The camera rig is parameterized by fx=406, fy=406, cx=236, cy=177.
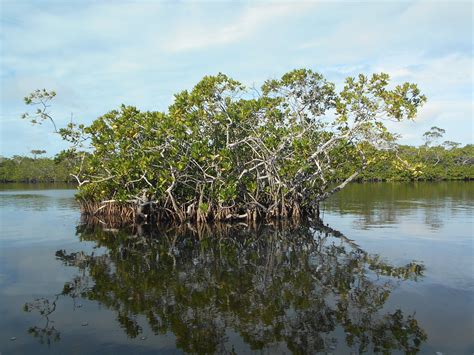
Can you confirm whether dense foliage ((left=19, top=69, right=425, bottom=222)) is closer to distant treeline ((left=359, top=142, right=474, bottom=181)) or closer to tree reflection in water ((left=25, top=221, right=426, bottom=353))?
tree reflection in water ((left=25, top=221, right=426, bottom=353))

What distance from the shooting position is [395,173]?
5606 centimetres

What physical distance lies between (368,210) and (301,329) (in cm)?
1665

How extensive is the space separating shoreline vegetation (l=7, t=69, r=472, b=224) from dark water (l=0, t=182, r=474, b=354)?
123 inches

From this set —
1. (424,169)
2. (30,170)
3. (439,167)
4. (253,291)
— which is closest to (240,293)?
(253,291)

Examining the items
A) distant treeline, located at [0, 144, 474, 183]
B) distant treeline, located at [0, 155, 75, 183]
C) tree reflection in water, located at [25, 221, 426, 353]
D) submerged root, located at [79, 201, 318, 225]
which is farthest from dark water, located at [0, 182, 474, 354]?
distant treeline, located at [0, 155, 75, 183]

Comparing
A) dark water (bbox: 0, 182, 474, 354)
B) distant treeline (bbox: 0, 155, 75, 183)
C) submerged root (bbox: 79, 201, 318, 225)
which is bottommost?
dark water (bbox: 0, 182, 474, 354)

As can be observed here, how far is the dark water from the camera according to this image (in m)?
5.70

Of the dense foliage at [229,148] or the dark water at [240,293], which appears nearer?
the dark water at [240,293]

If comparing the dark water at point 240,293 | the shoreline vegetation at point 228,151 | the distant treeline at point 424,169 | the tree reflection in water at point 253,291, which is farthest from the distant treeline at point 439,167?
the tree reflection in water at point 253,291

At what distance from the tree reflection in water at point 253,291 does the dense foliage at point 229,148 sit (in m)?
3.89

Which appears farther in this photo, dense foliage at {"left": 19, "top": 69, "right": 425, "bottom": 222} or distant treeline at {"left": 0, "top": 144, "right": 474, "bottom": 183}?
distant treeline at {"left": 0, "top": 144, "right": 474, "bottom": 183}

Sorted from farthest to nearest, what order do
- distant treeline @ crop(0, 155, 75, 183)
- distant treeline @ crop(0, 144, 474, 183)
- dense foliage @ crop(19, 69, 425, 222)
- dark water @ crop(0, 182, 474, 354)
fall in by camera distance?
distant treeline @ crop(0, 155, 75, 183), distant treeline @ crop(0, 144, 474, 183), dense foliage @ crop(19, 69, 425, 222), dark water @ crop(0, 182, 474, 354)

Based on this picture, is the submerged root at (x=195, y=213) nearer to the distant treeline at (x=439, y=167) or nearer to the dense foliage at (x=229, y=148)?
the dense foliage at (x=229, y=148)

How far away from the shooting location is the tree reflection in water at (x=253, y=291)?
19.0 feet
